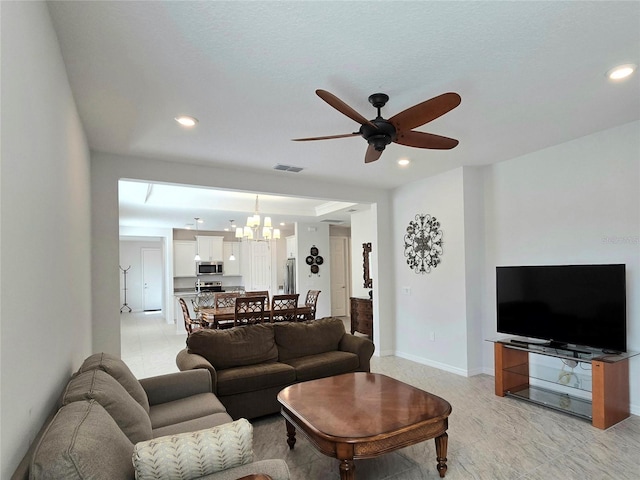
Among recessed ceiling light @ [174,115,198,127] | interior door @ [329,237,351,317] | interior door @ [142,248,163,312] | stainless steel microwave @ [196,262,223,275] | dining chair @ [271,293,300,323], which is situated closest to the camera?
recessed ceiling light @ [174,115,198,127]

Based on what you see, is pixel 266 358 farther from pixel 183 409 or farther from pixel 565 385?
pixel 565 385


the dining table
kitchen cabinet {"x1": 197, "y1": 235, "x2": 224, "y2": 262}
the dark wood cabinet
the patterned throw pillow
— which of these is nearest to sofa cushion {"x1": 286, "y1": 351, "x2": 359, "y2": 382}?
the dining table

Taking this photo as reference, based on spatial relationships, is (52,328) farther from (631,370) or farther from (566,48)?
(631,370)

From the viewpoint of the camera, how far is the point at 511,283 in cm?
413

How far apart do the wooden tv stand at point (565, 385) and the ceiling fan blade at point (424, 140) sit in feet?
7.58

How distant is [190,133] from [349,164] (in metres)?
1.91

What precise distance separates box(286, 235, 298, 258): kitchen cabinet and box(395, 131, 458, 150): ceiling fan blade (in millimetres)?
6714

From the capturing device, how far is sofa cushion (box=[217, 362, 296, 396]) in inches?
129

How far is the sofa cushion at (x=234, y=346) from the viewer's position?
11.5 feet

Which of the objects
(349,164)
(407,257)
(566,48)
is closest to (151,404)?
(349,164)

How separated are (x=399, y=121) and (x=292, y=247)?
7.84 metres

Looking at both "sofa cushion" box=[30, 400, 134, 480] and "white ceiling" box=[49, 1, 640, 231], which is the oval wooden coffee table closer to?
"sofa cushion" box=[30, 400, 134, 480]

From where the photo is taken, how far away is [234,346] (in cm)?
364

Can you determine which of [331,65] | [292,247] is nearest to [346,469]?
[331,65]
